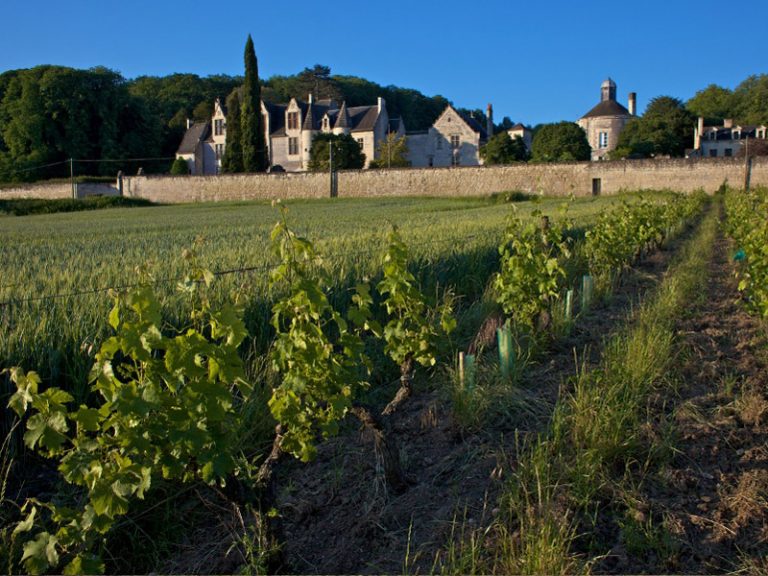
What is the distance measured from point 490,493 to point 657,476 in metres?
0.77

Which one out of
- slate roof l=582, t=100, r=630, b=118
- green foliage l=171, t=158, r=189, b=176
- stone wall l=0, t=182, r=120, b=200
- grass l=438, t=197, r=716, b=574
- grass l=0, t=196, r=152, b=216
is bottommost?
grass l=438, t=197, r=716, b=574

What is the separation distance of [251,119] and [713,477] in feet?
168

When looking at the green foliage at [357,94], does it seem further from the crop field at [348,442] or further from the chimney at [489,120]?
the crop field at [348,442]

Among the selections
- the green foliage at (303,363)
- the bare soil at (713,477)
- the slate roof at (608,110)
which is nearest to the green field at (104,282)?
the green foliage at (303,363)

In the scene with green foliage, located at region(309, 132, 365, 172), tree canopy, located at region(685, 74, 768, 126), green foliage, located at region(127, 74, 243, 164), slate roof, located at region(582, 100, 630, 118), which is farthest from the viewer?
tree canopy, located at region(685, 74, 768, 126)

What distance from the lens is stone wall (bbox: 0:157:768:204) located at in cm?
3528

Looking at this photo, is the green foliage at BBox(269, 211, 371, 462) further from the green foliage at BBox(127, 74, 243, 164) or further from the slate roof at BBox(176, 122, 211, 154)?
the green foliage at BBox(127, 74, 243, 164)

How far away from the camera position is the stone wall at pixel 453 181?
35281 mm

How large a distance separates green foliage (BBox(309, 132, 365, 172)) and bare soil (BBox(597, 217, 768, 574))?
44.1 metres

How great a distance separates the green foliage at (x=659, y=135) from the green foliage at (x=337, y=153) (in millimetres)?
19259

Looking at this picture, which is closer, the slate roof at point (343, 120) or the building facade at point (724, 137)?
the slate roof at point (343, 120)

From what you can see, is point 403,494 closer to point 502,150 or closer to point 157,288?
point 157,288

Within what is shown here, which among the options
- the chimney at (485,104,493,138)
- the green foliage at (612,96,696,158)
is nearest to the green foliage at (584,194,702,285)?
the green foliage at (612,96,696,158)

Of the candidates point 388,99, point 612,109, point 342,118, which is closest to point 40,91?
point 342,118
